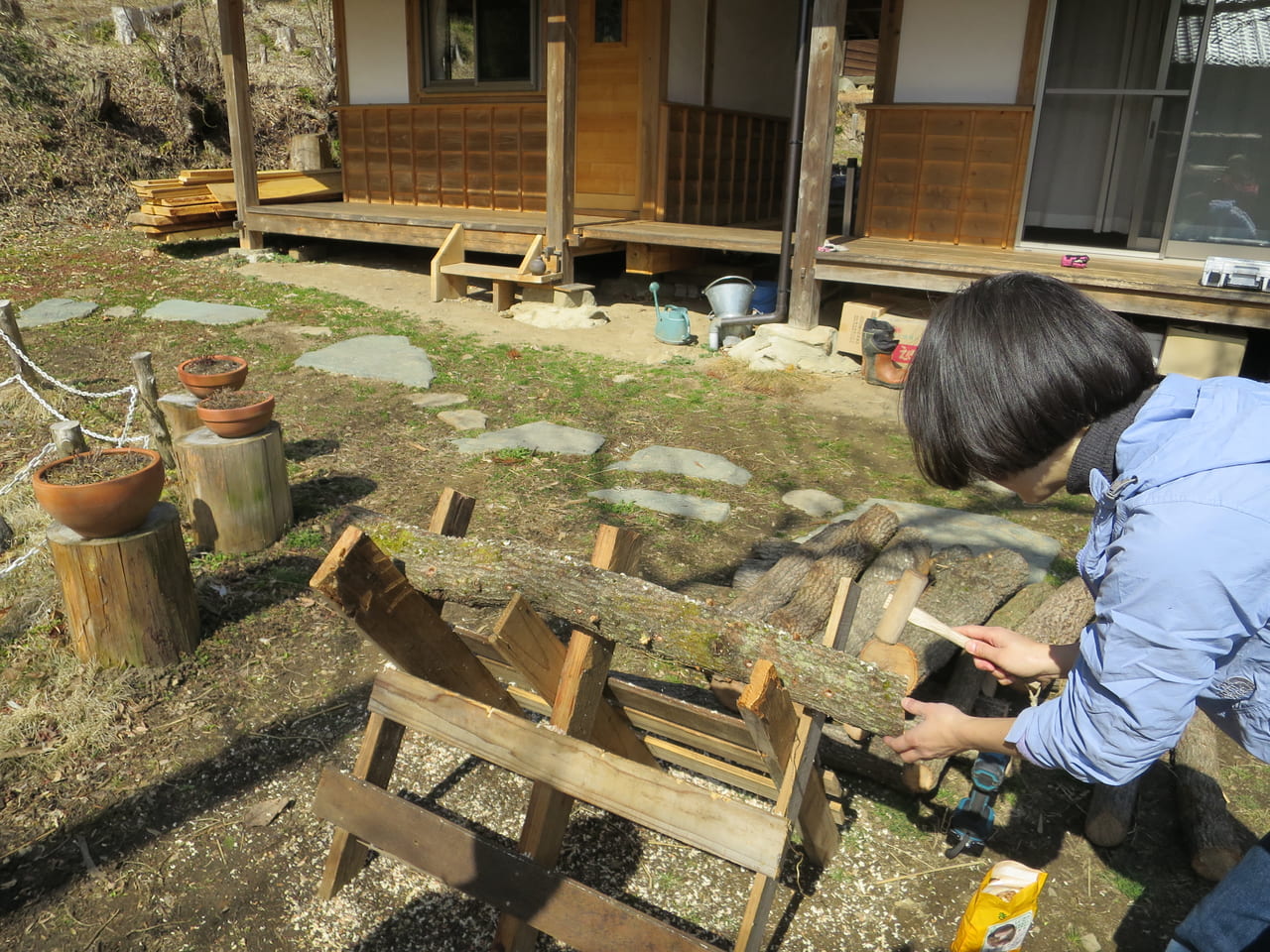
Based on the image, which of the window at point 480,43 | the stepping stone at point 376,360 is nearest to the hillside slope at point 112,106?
the window at point 480,43

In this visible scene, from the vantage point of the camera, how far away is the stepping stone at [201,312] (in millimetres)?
8297

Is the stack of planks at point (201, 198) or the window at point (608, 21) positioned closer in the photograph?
the window at point (608, 21)

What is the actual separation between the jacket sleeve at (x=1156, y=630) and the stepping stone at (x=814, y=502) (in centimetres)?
329

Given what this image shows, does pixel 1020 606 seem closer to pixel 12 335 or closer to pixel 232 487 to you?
pixel 232 487

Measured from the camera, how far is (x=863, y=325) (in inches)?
290

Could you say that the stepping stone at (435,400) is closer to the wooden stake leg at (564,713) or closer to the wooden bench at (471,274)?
the wooden bench at (471,274)

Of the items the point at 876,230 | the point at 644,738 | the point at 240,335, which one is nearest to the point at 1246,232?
the point at 876,230

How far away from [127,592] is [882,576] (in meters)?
2.77

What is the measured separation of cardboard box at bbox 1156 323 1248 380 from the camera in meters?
6.40

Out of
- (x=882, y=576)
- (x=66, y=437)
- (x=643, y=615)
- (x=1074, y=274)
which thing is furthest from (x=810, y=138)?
(x=643, y=615)

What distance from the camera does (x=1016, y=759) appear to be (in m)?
2.93

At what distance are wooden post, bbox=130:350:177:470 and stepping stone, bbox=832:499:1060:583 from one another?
3.57 m

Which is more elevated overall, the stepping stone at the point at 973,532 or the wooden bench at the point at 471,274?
the wooden bench at the point at 471,274

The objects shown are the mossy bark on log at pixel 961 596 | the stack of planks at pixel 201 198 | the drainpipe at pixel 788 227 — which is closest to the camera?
the mossy bark on log at pixel 961 596
